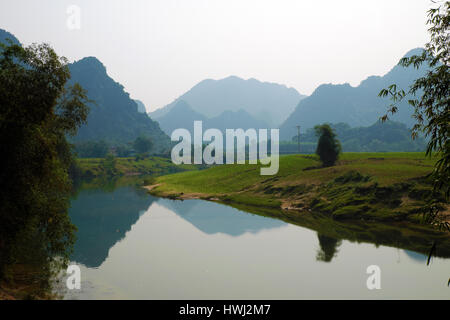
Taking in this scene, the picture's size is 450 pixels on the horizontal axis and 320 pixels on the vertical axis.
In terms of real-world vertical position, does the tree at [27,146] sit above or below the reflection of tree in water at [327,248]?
above

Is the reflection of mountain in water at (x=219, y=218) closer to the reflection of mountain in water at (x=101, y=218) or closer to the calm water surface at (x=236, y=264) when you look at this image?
the calm water surface at (x=236, y=264)

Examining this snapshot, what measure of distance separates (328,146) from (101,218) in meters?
54.1

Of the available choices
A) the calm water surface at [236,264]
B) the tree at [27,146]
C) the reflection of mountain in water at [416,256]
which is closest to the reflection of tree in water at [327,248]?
Answer: the calm water surface at [236,264]

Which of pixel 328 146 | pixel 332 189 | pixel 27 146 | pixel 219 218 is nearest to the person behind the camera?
pixel 27 146

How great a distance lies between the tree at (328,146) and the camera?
83312 mm

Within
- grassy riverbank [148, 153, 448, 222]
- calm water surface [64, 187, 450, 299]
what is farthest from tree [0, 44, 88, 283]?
grassy riverbank [148, 153, 448, 222]

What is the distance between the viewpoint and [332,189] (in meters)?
64.1

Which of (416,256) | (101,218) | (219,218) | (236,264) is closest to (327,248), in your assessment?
(416,256)

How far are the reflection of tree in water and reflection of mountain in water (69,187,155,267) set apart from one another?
73.2ft

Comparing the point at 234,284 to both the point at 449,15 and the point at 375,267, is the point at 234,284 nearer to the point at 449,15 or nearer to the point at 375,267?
the point at 375,267

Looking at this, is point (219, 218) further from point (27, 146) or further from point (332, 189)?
point (27, 146)

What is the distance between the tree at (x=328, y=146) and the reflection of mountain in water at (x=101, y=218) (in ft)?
142

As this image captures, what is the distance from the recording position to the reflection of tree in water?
35156mm

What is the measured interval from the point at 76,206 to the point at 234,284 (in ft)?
188
